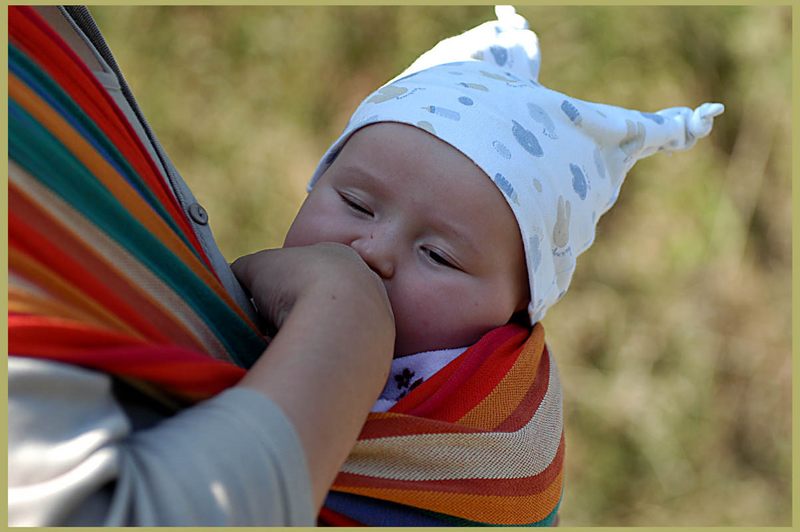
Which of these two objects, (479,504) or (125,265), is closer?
(125,265)

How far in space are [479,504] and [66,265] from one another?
0.59 m

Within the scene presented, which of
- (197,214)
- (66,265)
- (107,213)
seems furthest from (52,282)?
(197,214)

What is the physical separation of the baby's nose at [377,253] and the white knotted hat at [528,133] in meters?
0.22

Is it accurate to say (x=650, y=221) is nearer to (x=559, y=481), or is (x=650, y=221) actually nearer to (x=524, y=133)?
(x=524, y=133)

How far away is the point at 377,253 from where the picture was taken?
1.32 meters

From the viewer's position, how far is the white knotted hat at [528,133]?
1.49 m

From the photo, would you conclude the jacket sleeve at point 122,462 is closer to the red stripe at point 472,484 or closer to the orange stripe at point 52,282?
the orange stripe at point 52,282

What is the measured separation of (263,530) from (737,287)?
3243mm

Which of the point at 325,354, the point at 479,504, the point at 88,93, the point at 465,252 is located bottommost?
the point at 479,504

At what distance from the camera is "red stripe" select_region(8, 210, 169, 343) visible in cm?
77

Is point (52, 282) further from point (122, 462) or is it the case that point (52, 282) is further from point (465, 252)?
point (465, 252)

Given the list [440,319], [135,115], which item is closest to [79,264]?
[135,115]

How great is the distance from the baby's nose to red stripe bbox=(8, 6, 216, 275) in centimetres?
28

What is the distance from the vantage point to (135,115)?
1194 millimetres
